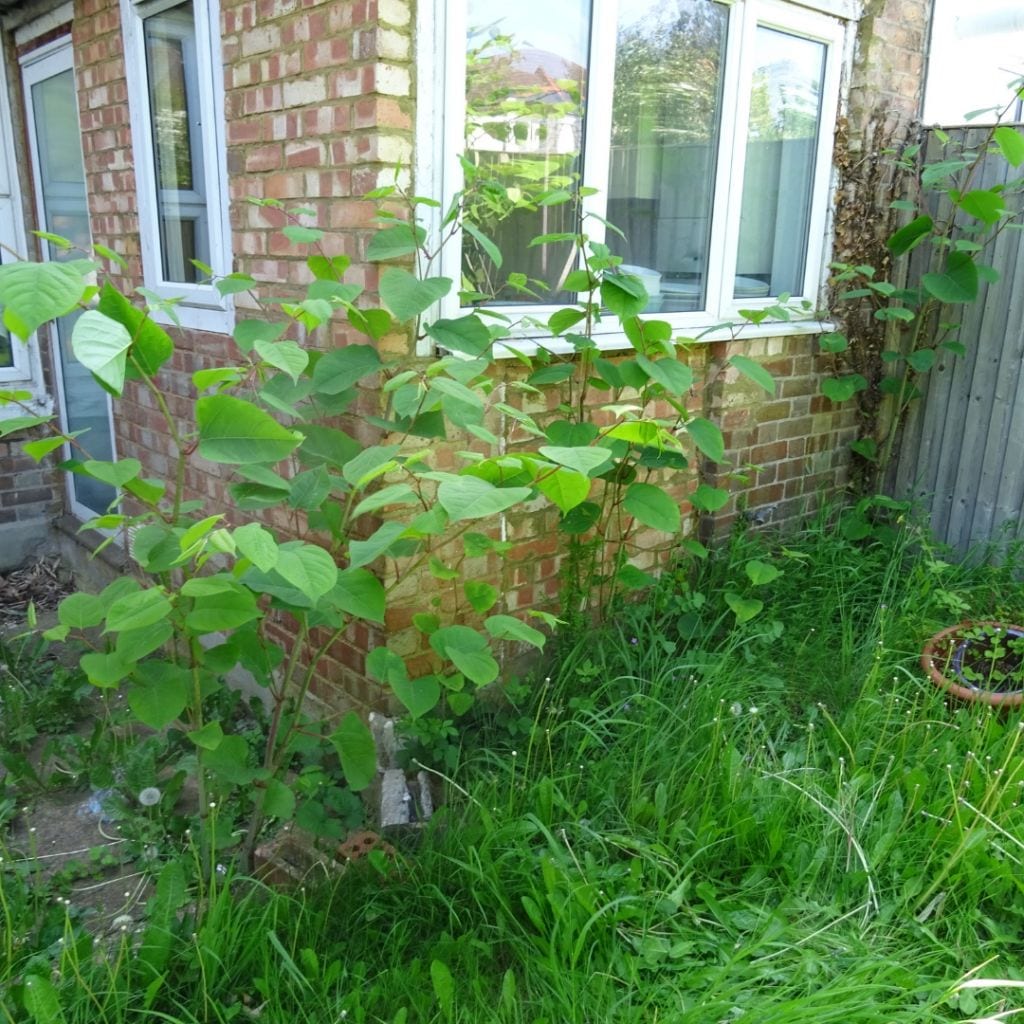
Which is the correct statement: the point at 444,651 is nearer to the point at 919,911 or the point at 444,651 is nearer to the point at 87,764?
the point at 919,911

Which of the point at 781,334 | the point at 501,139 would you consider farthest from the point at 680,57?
the point at 781,334

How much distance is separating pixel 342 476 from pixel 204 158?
1561mm

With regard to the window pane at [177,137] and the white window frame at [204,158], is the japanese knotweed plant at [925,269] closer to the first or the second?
the white window frame at [204,158]

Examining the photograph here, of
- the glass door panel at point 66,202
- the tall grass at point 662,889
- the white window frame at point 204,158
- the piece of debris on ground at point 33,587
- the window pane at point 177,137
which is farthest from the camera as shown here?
the piece of debris on ground at point 33,587

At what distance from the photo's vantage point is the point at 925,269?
3953mm

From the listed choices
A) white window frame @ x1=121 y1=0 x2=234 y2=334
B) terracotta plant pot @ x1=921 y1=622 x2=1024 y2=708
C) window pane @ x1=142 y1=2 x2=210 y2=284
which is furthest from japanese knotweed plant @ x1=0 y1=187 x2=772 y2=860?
terracotta plant pot @ x1=921 y1=622 x2=1024 y2=708

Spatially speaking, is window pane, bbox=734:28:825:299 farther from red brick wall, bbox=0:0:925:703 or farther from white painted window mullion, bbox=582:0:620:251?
white painted window mullion, bbox=582:0:620:251

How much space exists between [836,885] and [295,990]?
3.91 feet

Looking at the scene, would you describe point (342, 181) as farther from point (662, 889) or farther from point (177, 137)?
point (662, 889)

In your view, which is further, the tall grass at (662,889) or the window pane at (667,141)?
the window pane at (667,141)

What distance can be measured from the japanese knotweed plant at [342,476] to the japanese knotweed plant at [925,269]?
3.78 ft

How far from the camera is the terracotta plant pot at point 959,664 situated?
9.11 feet

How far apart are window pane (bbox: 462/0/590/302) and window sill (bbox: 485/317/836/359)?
0.16m

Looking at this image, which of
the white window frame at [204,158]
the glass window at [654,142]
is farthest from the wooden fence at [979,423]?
the white window frame at [204,158]
